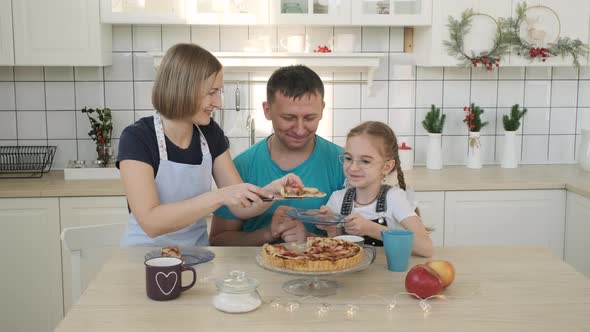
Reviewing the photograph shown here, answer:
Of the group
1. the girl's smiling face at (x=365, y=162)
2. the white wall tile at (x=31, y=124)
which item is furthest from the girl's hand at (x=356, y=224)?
the white wall tile at (x=31, y=124)

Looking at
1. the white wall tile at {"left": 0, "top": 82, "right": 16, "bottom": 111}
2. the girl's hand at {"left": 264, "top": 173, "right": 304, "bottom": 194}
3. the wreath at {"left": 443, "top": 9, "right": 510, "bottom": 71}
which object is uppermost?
the wreath at {"left": 443, "top": 9, "right": 510, "bottom": 71}

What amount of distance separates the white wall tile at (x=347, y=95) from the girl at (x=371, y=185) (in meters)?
1.55

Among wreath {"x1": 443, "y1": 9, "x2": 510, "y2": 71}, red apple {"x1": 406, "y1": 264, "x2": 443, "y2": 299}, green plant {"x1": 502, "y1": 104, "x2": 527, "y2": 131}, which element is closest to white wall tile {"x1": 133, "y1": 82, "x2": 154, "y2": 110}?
wreath {"x1": 443, "y1": 9, "x2": 510, "y2": 71}

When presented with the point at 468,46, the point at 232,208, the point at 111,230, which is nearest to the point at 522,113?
the point at 468,46

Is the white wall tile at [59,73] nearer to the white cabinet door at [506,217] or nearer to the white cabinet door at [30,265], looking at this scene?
the white cabinet door at [30,265]

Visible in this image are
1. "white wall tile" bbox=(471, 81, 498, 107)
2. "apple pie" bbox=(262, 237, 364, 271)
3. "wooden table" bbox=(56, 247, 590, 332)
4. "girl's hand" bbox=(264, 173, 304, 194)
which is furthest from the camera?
"white wall tile" bbox=(471, 81, 498, 107)

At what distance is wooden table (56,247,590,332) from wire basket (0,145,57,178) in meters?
1.84

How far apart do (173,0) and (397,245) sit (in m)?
1.99

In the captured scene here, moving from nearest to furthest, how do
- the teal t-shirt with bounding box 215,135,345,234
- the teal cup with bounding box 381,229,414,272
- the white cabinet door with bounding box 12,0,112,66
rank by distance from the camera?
1. the teal cup with bounding box 381,229,414,272
2. the teal t-shirt with bounding box 215,135,345,234
3. the white cabinet door with bounding box 12,0,112,66

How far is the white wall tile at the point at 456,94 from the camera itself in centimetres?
367

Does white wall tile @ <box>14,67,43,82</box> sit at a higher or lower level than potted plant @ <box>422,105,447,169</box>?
higher

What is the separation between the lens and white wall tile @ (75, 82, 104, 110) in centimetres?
354

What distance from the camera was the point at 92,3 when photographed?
3.14 metres

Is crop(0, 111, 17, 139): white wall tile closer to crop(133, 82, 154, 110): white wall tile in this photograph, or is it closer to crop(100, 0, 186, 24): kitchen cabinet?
crop(133, 82, 154, 110): white wall tile
